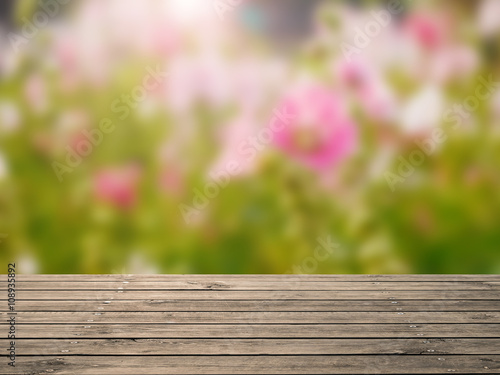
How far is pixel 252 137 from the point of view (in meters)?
3.06

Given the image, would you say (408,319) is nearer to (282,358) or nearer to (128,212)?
(282,358)

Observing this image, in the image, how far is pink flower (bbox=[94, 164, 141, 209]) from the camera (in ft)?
10.1

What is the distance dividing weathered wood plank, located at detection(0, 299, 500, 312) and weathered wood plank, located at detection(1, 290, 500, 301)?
52mm

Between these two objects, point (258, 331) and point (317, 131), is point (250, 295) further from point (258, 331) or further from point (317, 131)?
point (317, 131)

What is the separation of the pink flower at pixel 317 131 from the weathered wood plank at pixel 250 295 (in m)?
0.75

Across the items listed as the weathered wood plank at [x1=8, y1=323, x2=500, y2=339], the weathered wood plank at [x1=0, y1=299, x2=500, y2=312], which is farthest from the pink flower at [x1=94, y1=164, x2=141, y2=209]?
the weathered wood plank at [x1=8, y1=323, x2=500, y2=339]

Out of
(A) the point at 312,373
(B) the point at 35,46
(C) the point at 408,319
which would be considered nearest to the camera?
(A) the point at 312,373

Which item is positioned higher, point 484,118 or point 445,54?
point 445,54

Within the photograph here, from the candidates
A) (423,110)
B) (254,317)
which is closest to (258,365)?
(254,317)

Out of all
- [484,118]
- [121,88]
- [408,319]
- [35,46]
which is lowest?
[408,319]

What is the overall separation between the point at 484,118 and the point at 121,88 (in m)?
1.69

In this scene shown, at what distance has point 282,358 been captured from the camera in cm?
189

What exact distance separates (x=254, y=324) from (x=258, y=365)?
0.34m

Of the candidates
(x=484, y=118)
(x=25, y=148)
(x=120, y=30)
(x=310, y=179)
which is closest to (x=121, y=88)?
(x=120, y=30)
